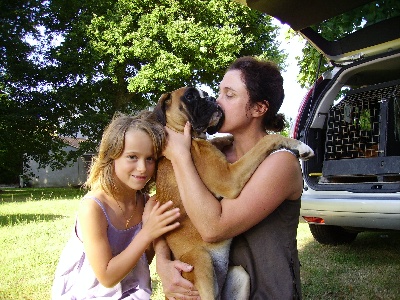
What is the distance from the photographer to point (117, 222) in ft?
8.59

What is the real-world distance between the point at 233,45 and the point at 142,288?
19107mm

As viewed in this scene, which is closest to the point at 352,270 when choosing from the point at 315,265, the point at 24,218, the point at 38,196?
the point at 315,265

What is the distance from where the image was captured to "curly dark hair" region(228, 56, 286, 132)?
2.27 meters

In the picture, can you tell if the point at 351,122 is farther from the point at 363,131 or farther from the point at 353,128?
the point at 363,131

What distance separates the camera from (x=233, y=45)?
68.2ft

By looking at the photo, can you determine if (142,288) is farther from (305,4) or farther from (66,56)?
(66,56)

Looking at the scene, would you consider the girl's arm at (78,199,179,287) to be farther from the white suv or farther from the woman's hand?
the white suv

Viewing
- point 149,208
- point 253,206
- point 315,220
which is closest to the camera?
point 253,206

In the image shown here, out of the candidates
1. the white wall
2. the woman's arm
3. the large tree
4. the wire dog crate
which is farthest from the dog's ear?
the white wall

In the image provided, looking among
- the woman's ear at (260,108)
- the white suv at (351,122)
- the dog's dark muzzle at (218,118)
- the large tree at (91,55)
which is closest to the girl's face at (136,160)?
the dog's dark muzzle at (218,118)

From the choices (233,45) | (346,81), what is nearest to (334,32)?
(346,81)

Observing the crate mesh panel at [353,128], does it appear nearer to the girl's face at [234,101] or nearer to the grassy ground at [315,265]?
the grassy ground at [315,265]

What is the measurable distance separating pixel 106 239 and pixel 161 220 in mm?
375

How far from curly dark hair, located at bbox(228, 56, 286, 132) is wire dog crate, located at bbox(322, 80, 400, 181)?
2718mm
